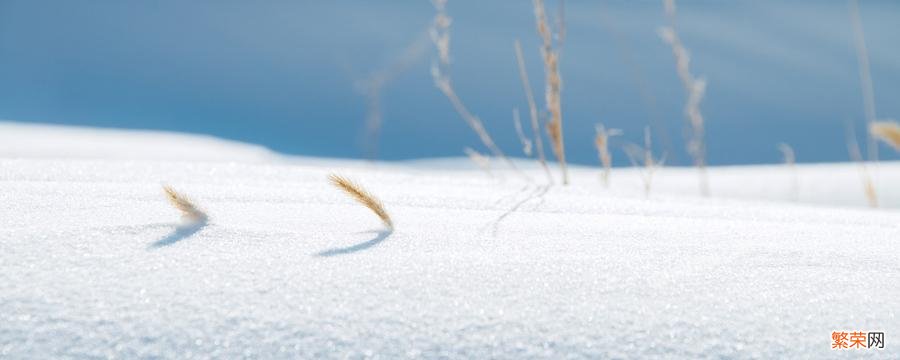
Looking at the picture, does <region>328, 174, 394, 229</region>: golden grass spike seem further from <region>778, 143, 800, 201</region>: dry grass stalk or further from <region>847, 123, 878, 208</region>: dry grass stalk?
<region>778, 143, 800, 201</region>: dry grass stalk

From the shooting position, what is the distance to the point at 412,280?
25.9 inches

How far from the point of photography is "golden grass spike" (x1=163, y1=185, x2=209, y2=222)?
781 mm

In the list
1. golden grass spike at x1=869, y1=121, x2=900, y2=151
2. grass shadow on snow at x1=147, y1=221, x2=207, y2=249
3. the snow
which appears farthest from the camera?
golden grass spike at x1=869, y1=121, x2=900, y2=151

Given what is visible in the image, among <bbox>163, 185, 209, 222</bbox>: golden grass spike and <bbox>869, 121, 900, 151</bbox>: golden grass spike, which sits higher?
<bbox>869, 121, 900, 151</bbox>: golden grass spike

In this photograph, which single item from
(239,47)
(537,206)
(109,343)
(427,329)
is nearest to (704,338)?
(427,329)

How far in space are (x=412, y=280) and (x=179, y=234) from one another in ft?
0.69

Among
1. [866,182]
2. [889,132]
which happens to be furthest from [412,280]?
[866,182]

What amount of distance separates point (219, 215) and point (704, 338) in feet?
1.49

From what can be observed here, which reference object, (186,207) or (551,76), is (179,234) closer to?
(186,207)

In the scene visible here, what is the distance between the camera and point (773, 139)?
416 cm

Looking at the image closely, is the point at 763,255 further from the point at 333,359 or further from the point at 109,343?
the point at 109,343

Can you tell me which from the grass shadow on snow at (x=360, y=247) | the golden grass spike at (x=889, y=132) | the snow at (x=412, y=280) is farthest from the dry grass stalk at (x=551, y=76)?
the grass shadow on snow at (x=360, y=247)

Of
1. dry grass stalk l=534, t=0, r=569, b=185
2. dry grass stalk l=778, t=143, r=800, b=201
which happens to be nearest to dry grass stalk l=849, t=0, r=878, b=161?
dry grass stalk l=778, t=143, r=800, b=201

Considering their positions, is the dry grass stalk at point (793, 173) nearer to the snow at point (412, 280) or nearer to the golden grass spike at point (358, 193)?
the snow at point (412, 280)
